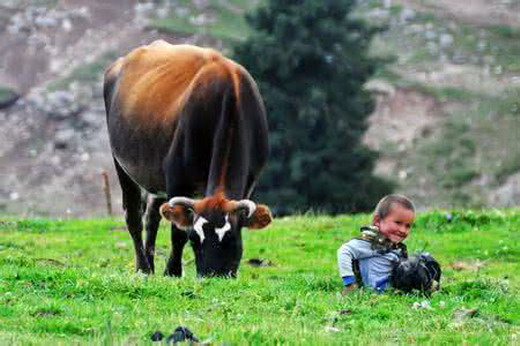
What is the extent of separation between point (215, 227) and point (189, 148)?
1795mm

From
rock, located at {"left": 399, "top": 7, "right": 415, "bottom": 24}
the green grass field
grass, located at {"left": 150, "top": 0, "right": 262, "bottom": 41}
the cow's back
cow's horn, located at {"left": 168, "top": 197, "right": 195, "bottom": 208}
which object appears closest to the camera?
the green grass field

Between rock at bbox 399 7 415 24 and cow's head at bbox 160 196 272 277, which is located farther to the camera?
rock at bbox 399 7 415 24

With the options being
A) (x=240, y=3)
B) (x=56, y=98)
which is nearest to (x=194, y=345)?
(x=56, y=98)

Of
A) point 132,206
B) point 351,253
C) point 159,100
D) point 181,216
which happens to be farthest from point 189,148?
point 132,206

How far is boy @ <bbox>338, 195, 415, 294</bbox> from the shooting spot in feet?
39.7

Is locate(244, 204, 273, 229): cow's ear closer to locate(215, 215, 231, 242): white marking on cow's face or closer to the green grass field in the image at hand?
locate(215, 215, 231, 242): white marking on cow's face

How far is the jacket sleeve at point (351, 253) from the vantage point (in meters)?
12.2

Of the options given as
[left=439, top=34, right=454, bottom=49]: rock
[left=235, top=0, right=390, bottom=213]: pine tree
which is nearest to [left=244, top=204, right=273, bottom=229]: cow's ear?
[left=235, top=0, right=390, bottom=213]: pine tree

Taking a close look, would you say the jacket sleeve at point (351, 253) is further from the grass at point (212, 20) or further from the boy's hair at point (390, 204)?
the grass at point (212, 20)

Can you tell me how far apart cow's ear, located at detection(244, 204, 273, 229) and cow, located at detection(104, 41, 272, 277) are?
12 mm

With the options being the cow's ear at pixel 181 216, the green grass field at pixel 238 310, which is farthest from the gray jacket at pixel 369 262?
the cow's ear at pixel 181 216

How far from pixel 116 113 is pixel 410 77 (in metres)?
47.0

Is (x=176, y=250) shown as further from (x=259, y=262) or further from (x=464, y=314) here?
(x=464, y=314)

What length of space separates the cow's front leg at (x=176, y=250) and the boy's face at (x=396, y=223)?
148 inches
